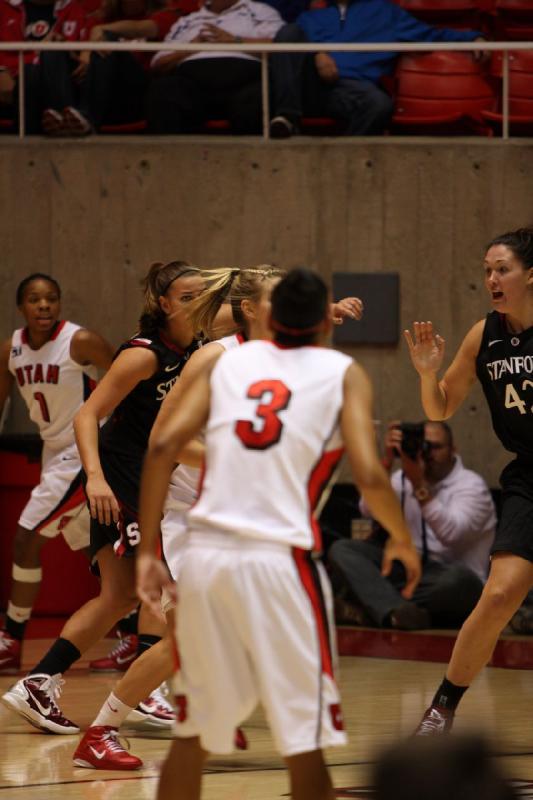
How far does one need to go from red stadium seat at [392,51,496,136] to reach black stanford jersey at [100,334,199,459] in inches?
165

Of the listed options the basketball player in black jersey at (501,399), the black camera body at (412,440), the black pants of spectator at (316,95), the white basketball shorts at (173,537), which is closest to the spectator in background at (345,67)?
the black pants of spectator at (316,95)

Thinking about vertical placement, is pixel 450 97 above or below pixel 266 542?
above

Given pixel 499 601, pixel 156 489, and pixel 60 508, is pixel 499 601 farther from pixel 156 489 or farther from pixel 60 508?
pixel 60 508

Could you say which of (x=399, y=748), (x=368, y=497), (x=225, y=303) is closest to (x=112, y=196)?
(x=225, y=303)

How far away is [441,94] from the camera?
9.20 metres

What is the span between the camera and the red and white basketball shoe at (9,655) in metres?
6.94

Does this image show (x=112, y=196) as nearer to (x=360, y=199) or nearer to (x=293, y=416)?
(x=360, y=199)

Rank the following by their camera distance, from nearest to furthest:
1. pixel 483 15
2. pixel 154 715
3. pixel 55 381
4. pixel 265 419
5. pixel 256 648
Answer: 1. pixel 256 648
2. pixel 265 419
3. pixel 154 715
4. pixel 55 381
5. pixel 483 15

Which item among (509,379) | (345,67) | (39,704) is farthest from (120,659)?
(345,67)

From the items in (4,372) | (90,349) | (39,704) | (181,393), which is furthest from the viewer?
(4,372)

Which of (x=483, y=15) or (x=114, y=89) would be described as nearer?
(x=114, y=89)

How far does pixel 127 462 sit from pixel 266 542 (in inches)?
99.3

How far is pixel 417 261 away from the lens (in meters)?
8.89

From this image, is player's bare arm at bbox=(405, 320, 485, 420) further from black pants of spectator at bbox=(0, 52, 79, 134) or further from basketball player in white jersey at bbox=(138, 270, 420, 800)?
black pants of spectator at bbox=(0, 52, 79, 134)
